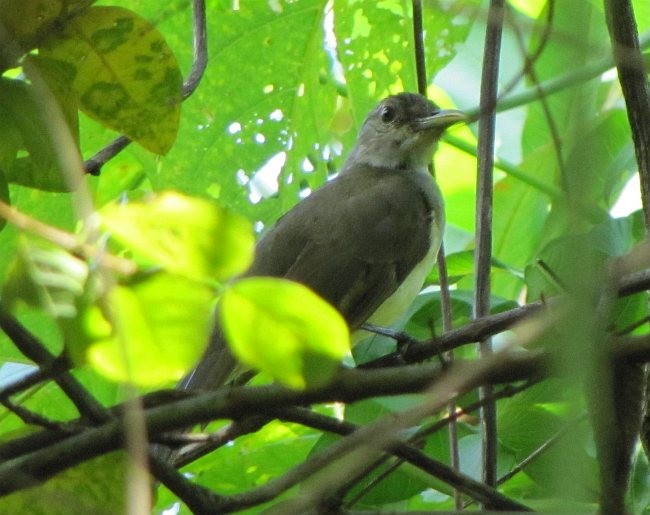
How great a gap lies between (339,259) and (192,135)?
4.05 feet

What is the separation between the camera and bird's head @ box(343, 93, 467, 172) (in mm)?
5516

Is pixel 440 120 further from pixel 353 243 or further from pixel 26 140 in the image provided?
pixel 26 140

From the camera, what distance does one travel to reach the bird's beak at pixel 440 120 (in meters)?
5.23

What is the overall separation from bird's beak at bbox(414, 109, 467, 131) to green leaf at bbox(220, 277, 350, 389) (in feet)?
12.6

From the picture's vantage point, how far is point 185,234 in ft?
4.23

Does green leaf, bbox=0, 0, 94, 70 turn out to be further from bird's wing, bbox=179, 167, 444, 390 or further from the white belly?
the white belly

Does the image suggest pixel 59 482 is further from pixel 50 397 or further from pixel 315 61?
pixel 315 61

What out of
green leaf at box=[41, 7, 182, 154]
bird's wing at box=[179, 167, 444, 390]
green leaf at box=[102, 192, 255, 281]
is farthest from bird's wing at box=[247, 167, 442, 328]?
green leaf at box=[102, 192, 255, 281]

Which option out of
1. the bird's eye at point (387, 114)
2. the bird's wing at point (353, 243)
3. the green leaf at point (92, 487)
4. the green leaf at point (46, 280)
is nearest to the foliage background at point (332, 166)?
the bird's wing at point (353, 243)

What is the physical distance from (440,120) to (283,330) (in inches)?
164

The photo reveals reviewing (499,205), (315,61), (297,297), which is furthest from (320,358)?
(499,205)

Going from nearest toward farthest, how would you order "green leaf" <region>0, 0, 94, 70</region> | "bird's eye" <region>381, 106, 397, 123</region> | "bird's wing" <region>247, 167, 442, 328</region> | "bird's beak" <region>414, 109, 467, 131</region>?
"green leaf" <region>0, 0, 94, 70</region>, "bird's wing" <region>247, 167, 442, 328</region>, "bird's beak" <region>414, 109, 467, 131</region>, "bird's eye" <region>381, 106, 397, 123</region>

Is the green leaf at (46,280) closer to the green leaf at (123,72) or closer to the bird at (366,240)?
the green leaf at (123,72)

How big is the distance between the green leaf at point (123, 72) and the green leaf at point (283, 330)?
101 centimetres
